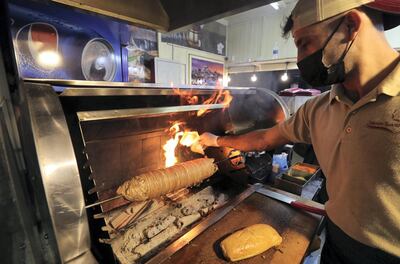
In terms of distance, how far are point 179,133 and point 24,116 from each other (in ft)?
4.13

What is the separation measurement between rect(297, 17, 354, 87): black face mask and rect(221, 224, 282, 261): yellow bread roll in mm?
943

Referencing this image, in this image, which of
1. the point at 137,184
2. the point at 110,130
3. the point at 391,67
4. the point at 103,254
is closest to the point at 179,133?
the point at 110,130

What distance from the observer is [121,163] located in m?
1.72

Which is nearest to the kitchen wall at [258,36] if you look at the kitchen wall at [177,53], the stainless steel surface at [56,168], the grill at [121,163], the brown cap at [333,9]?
the kitchen wall at [177,53]

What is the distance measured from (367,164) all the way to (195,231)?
1.03 meters

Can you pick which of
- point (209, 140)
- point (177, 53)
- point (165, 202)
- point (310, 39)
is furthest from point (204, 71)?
point (310, 39)

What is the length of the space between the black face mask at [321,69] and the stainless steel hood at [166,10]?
37 centimetres

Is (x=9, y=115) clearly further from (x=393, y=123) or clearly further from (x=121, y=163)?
(x=393, y=123)

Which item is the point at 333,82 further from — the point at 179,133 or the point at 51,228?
the point at 51,228

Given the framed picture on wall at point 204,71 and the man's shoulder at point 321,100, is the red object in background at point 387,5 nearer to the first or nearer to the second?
the man's shoulder at point 321,100

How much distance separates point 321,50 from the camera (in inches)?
41.9

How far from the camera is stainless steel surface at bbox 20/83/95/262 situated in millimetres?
833

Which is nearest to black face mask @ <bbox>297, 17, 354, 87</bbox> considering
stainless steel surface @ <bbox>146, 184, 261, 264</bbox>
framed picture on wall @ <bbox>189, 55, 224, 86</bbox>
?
stainless steel surface @ <bbox>146, 184, 261, 264</bbox>

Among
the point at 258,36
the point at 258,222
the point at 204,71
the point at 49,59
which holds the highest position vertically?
the point at 258,36
